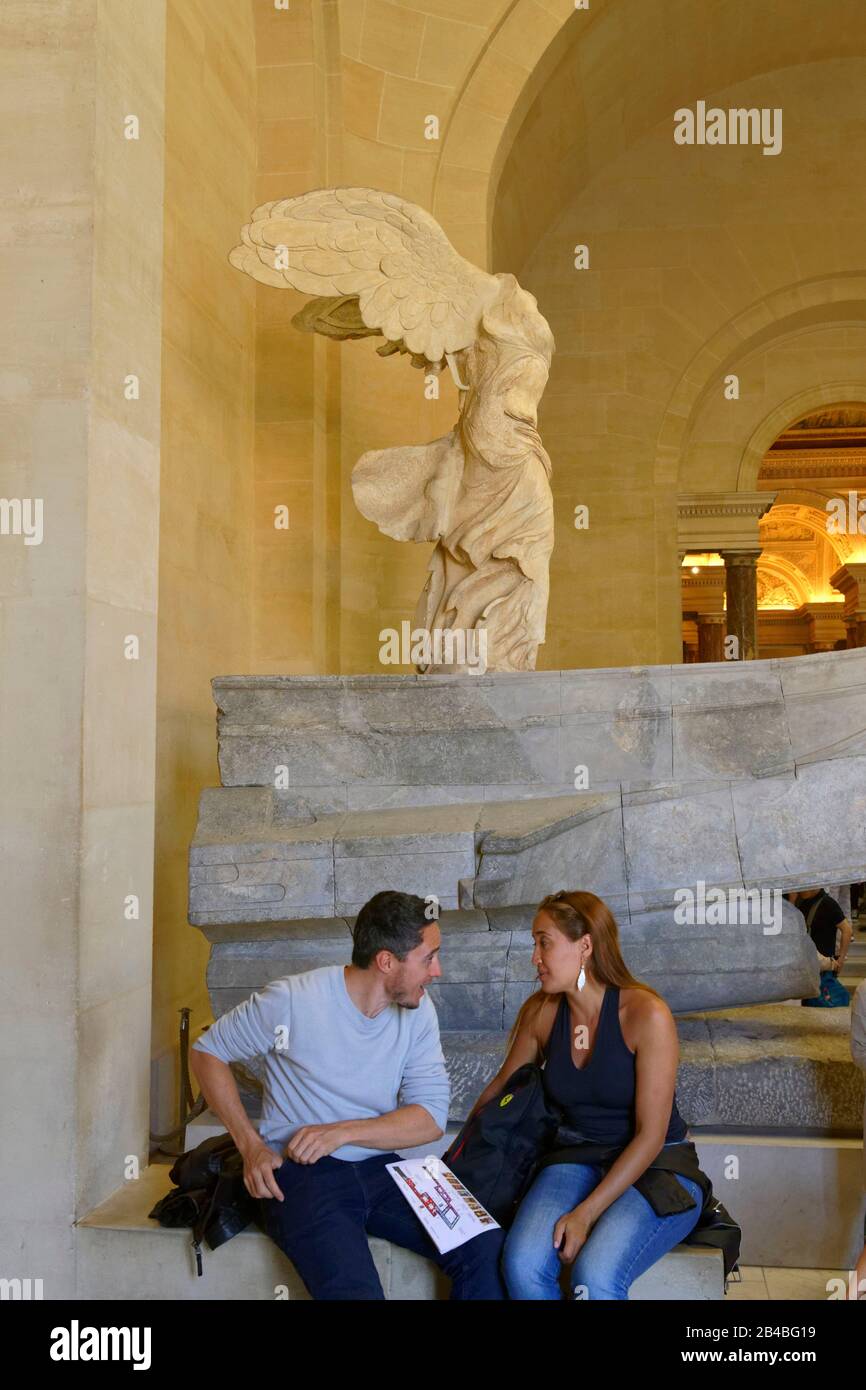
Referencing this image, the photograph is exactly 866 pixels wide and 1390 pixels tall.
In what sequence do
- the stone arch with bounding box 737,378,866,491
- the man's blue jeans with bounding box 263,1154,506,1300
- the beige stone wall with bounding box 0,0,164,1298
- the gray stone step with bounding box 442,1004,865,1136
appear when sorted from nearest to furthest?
the man's blue jeans with bounding box 263,1154,506,1300, the beige stone wall with bounding box 0,0,164,1298, the gray stone step with bounding box 442,1004,865,1136, the stone arch with bounding box 737,378,866,491

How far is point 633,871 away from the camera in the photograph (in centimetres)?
416

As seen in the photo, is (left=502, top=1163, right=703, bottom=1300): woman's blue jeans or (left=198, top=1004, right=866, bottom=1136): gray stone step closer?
(left=502, top=1163, right=703, bottom=1300): woman's blue jeans

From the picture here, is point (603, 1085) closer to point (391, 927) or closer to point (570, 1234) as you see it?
point (570, 1234)

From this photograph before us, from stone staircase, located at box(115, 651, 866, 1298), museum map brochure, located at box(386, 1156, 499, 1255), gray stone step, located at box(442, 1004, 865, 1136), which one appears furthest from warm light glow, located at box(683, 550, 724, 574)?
museum map brochure, located at box(386, 1156, 499, 1255)

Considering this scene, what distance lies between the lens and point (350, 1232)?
2.77 meters

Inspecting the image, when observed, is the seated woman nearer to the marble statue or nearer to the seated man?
the seated man

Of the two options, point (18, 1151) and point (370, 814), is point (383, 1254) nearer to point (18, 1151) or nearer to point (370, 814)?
point (18, 1151)

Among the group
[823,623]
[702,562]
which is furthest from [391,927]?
[823,623]

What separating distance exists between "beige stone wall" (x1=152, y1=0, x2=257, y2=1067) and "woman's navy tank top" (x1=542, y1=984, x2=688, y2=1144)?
3.09 metres

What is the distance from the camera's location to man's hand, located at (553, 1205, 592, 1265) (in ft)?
9.14

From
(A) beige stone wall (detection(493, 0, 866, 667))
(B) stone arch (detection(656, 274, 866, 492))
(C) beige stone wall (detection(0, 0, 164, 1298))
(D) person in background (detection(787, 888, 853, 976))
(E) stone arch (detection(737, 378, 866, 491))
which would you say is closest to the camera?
(C) beige stone wall (detection(0, 0, 164, 1298))

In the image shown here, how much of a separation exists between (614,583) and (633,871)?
7.51 meters

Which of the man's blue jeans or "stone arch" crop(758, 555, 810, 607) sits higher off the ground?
"stone arch" crop(758, 555, 810, 607)

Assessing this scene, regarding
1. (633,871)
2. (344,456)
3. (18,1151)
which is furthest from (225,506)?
(18,1151)
